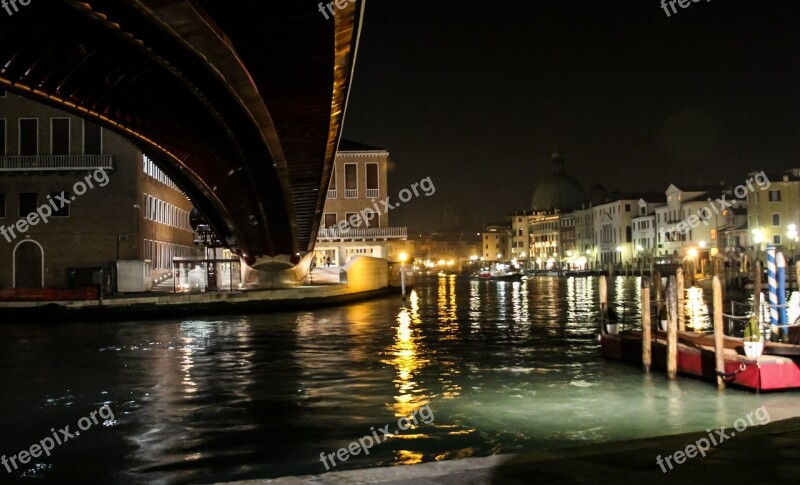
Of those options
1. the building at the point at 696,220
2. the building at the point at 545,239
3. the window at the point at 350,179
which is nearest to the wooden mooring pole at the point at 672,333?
the window at the point at 350,179

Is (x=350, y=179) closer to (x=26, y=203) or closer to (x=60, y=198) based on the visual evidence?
(x=60, y=198)

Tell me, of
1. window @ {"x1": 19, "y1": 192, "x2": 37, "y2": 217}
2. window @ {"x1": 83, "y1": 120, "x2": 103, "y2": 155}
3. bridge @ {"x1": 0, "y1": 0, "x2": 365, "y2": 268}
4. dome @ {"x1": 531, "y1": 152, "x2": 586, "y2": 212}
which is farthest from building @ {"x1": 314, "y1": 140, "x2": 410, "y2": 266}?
dome @ {"x1": 531, "y1": 152, "x2": 586, "y2": 212}

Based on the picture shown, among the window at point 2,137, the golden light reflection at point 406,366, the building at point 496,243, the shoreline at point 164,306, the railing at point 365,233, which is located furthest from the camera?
the building at point 496,243

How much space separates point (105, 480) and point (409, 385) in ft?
22.2

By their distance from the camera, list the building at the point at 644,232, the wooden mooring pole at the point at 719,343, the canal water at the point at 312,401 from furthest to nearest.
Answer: the building at the point at 644,232 < the wooden mooring pole at the point at 719,343 < the canal water at the point at 312,401

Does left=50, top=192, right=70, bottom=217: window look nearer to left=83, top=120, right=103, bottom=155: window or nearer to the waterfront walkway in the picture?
left=83, top=120, right=103, bottom=155: window

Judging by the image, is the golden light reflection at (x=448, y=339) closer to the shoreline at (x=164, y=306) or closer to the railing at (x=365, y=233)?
the shoreline at (x=164, y=306)

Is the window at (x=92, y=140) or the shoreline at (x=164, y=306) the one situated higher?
the window at (x=92, y=140)

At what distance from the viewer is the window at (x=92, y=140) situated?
39656mm

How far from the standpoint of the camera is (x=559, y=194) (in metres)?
151

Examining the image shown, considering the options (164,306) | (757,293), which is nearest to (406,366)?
(757,293)

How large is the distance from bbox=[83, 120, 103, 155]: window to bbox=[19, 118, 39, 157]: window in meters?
2.31

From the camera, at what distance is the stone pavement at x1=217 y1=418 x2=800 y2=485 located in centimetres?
602

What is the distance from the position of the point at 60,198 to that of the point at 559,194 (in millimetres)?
122449
